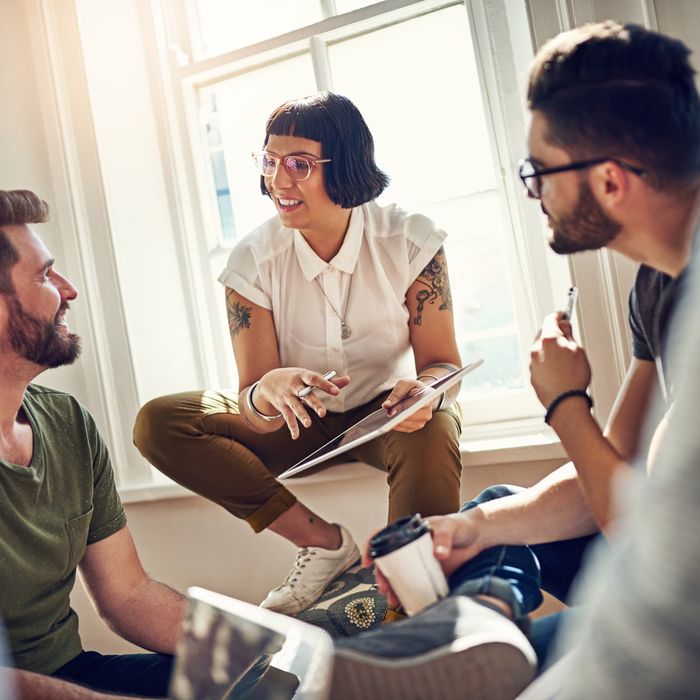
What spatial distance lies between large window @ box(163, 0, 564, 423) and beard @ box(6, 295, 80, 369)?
1180mm

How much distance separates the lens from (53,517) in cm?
141

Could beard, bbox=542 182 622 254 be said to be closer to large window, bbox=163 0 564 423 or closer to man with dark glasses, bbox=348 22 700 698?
man with dark glasses, bbox=348 22 700 698

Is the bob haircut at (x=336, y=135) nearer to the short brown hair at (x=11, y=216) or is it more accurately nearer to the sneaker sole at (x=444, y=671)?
the short brown hair at (x=11, y=216)

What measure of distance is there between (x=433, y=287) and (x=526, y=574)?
1.03 m

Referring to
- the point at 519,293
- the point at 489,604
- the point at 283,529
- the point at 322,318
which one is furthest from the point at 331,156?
the point at 489,604

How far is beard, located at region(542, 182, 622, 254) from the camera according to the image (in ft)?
3.36

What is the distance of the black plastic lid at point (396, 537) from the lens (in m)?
0.93

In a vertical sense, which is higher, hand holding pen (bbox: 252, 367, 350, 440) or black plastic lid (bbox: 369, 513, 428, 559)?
hand holding pen (bbox: 252, 367, 350, 440)

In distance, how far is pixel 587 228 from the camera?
3.42 feet

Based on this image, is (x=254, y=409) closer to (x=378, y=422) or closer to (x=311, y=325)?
(x=311, y=325)

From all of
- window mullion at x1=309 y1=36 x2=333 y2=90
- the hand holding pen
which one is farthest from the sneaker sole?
window mullion at x1=309 y1=36 x2=333 y2=90

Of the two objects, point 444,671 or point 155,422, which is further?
point 155,422

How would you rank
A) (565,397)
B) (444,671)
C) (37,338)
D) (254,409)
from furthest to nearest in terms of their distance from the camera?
(254,409) < (37,338) < (565,397) < (444,671)

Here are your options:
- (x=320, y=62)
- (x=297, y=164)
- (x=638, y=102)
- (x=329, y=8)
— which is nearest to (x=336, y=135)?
(x=297, y=164)
